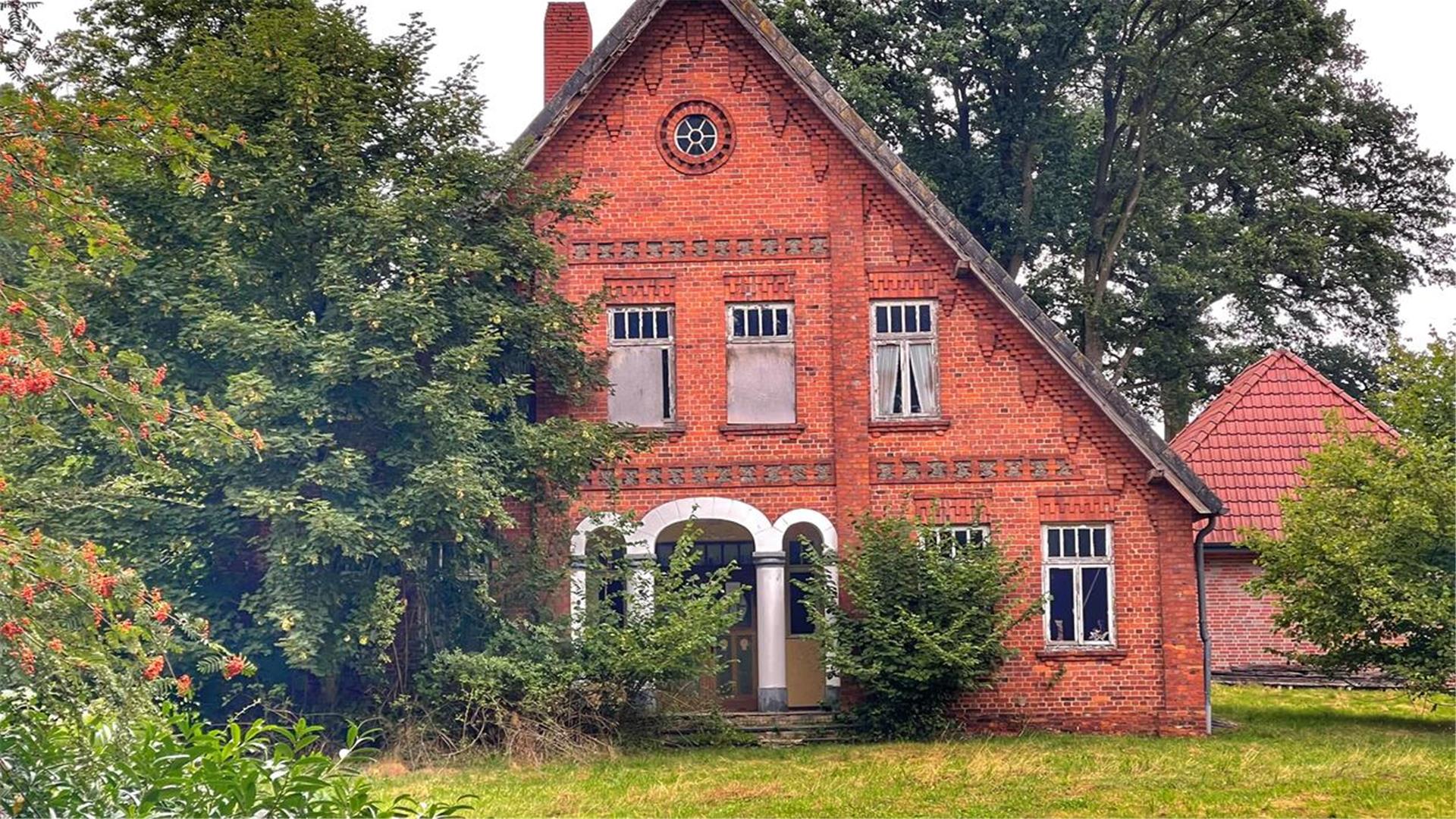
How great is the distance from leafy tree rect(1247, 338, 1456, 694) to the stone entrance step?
5.89 m

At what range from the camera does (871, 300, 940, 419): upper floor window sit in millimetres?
21469

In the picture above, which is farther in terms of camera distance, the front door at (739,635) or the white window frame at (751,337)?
the front door at (739,635)

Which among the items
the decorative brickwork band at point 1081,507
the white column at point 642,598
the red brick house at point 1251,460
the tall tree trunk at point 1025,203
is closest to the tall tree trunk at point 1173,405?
the tall tree trunk at point 1025,203

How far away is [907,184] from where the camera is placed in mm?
21219

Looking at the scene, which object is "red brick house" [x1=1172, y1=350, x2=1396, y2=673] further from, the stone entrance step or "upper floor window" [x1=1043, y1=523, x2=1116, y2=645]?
the stone entrance step

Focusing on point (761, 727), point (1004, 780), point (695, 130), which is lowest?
point (1004, 780)

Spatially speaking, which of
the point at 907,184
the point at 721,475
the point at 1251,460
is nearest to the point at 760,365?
the point at 721,475

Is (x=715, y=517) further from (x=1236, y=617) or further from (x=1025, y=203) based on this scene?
(x=1025, y=203)

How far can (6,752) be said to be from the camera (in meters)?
7.86

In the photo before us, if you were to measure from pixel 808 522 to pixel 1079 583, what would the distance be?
10.9 feet

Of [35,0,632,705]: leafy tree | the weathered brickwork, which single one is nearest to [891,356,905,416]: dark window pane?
[35,0,632,705]: leafy tree

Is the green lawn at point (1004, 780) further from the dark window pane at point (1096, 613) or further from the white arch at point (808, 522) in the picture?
the white arch at point (808, 522)

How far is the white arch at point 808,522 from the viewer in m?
21.2

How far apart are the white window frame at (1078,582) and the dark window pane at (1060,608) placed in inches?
0.5
